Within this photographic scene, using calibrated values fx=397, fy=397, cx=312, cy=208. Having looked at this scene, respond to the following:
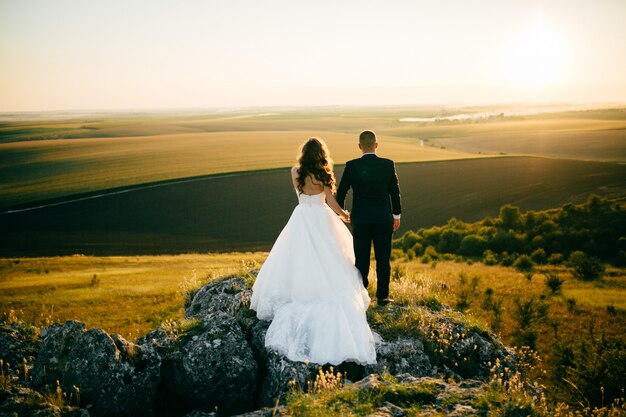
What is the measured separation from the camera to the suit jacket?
23.3 ft

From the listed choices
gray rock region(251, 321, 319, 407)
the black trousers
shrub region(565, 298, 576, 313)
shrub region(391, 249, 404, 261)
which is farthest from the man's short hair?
shrub region(391, 249, 404, 261)

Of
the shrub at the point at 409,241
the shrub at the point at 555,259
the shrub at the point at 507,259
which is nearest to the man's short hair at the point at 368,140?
the shrub at the point at 507,259

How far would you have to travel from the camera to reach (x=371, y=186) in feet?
23.4

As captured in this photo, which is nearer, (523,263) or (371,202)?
(371,202)

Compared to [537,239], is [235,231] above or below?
below

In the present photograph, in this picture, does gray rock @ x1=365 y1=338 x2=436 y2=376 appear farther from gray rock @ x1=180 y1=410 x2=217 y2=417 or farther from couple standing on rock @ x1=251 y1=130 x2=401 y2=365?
gray rock @ x1=180 y1=410 x2=217 y2=417

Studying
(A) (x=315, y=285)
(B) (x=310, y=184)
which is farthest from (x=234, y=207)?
(A) (x=315, y=285)

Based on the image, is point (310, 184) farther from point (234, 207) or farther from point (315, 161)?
point (234, 207)

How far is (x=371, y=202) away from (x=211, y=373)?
12.6 ft

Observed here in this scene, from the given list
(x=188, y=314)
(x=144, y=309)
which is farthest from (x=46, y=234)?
(x=188, y=314)

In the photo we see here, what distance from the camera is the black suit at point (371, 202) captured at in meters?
7.11

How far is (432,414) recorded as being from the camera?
418 cm

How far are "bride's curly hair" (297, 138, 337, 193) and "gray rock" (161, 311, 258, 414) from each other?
2.99 metres

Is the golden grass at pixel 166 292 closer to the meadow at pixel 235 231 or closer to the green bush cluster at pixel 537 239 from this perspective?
the meadow at pixel 235 231
